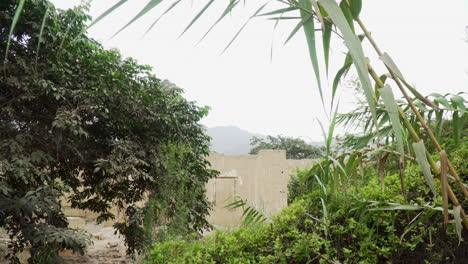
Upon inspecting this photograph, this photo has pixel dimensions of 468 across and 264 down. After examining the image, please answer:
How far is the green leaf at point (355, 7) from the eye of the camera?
2.64 ft

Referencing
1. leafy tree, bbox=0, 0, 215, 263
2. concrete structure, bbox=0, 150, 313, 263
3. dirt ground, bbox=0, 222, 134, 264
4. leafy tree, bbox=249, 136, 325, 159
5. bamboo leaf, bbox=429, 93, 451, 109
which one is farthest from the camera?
leafy tree, bbox=249, 136, 325, 159

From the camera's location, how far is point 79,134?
3691 millimetres

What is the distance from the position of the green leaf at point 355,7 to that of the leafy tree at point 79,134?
2.56 meters

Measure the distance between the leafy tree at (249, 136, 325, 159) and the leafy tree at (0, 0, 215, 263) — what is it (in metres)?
8.66

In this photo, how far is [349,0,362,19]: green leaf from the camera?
80 cm

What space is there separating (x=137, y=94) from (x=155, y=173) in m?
0.90

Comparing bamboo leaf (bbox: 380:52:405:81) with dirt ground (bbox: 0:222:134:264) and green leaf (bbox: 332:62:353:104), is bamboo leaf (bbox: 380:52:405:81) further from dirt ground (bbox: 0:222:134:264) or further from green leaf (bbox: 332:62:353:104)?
dirt ground (bbox: 0:222:134:264)

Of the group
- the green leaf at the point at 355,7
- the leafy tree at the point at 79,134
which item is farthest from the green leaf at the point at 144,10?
the leafy tree at the point at 79,134

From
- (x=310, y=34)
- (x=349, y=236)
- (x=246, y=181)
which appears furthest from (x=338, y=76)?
(x=246, y=181)

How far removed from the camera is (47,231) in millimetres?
3217

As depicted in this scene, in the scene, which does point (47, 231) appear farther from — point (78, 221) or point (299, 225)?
point (78, 221)

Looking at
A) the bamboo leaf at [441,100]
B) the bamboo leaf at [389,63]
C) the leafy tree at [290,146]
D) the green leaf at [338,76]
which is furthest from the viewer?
the leafy tree at [290,146]

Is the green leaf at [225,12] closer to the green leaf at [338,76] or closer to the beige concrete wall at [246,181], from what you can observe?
the green leaf at [338,76]

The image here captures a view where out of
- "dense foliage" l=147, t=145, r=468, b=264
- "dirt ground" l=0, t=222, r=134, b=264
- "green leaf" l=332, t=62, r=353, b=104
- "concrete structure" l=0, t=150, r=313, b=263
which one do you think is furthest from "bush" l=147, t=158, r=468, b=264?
"concrete structure" l=0, t=150, r=313, b=263
